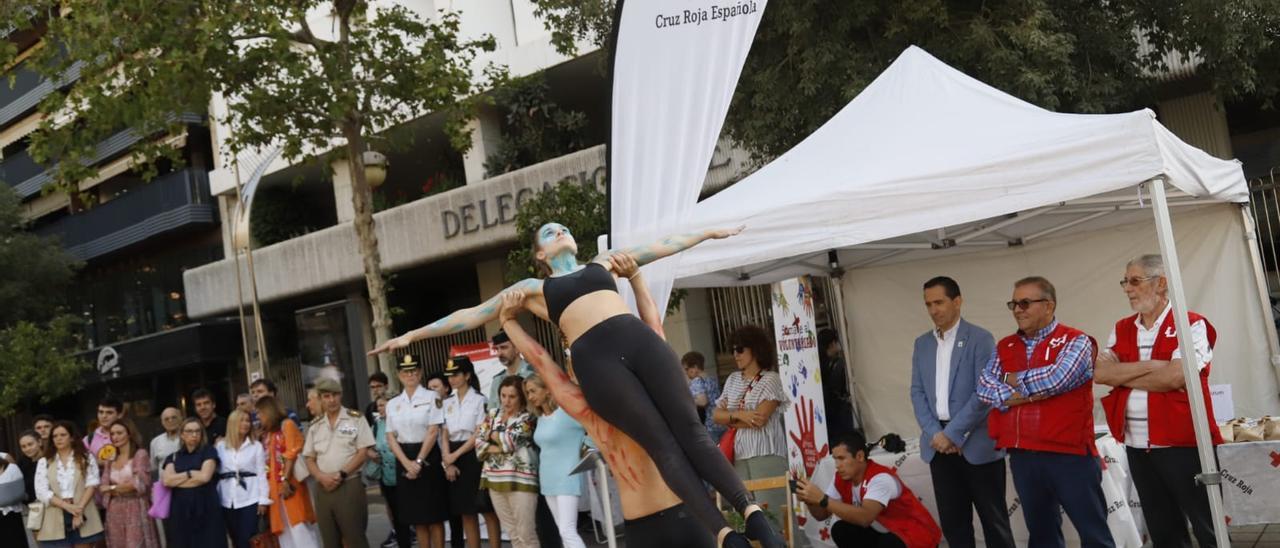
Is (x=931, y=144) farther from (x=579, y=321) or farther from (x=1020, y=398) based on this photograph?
(x=579, y=321)

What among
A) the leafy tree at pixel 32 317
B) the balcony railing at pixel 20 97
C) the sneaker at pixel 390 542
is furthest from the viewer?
the balcony railing at pixel 20 97

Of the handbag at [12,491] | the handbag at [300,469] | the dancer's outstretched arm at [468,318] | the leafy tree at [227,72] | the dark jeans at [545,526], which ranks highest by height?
the leafy tree at [227,72]

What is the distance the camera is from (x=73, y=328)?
106 feet

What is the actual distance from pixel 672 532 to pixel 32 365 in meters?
25.0

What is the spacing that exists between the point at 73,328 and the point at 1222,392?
104 ft

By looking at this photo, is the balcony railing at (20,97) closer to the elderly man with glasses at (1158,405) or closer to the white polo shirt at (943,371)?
the white polo shirt at (943,371)

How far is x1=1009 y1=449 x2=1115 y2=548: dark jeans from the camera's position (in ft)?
18.6

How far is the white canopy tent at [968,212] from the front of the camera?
5727mm

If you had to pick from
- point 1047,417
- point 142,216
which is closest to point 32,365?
point 142,216

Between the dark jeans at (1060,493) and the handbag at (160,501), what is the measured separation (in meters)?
7.64

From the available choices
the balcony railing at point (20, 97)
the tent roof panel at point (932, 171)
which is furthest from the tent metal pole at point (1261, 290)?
the balcony railing at point (20, 97)

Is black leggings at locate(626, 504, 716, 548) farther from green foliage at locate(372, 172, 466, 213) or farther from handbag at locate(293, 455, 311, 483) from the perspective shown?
green foliage at locate(372, 172, 466, 213)

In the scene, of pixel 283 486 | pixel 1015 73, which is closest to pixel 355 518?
pixel 283 486

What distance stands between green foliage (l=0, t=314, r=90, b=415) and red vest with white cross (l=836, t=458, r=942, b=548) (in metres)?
23.1
